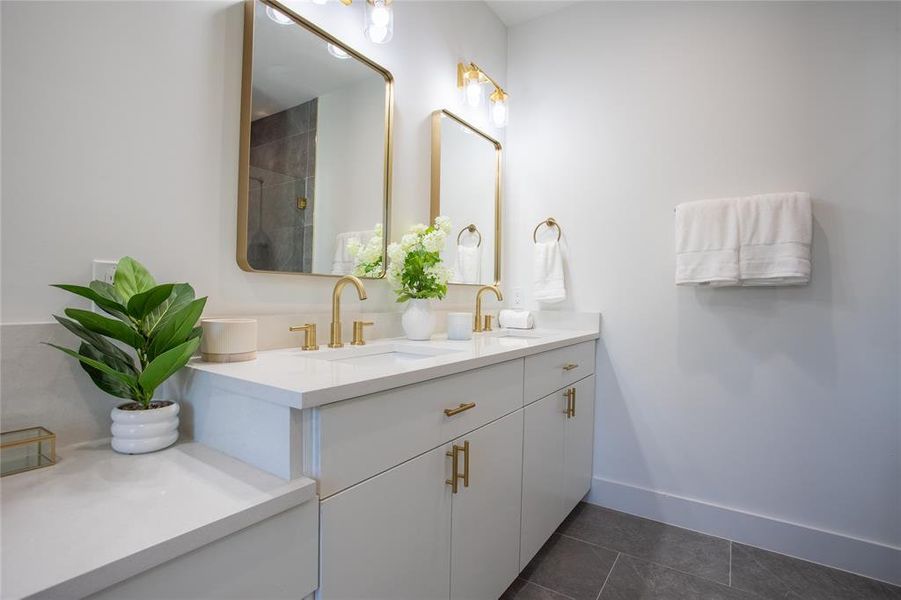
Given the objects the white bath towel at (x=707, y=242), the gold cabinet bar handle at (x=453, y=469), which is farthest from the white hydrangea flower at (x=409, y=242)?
the white bath towel at (x=707, y=242)

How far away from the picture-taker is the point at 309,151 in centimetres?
136

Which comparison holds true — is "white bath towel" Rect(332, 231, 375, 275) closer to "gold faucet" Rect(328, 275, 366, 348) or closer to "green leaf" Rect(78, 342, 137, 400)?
"gold faucet" Rect(328, 275, 366, 348)

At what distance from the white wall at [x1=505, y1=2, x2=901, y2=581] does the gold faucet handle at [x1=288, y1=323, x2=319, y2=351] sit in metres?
1.39

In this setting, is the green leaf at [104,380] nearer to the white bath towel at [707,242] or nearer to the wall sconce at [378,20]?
the wall sconce at [378,20]

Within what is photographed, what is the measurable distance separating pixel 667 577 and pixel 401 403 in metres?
1.34

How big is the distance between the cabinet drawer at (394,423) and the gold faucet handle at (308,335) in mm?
468

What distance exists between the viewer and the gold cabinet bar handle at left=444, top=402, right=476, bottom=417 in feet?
3.46

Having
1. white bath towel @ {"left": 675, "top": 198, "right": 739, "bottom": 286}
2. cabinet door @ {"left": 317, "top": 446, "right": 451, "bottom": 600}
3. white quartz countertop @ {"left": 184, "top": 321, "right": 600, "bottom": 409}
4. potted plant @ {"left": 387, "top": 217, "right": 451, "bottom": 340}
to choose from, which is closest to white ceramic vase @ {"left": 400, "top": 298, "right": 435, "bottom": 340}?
potted plant @ {"left": 387, "top": 217, "right": 451, "bottom": 340}

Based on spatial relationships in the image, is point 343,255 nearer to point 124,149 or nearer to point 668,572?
point 124,149

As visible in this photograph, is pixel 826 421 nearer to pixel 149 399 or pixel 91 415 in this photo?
pixel 149 399

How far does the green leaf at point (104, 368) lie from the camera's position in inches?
31.0

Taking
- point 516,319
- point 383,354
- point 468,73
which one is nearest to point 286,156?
point 383,354

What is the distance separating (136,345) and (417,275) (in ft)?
2.89

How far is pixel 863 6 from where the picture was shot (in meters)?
1.61
